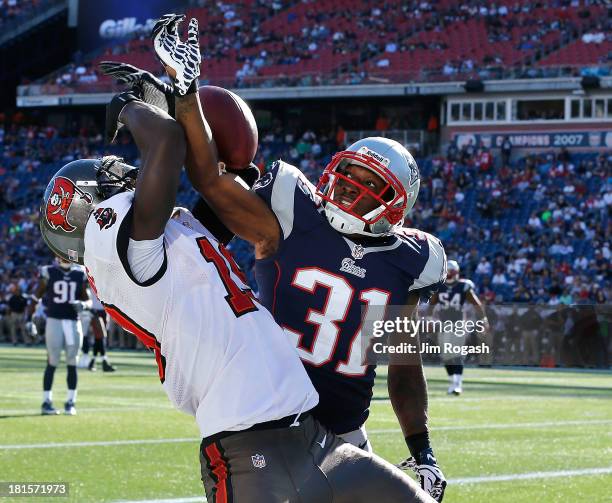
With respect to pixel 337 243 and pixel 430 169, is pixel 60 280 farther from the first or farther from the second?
pixel 430 169

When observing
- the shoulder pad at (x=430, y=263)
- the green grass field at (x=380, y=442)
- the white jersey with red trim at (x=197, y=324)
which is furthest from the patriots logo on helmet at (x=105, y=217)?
the green grass field at (x=380, y=442)

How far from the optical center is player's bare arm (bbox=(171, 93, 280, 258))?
320cm

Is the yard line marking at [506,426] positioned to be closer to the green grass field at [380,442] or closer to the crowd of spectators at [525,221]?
the green grass field at [380,442]

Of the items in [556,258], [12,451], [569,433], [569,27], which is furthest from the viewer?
[569,27]

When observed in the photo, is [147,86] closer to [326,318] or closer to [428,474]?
[326,318]

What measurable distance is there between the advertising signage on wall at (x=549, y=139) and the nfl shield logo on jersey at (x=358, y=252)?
2704 centimetres

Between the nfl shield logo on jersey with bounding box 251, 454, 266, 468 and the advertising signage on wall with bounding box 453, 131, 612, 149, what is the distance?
27.7 metres

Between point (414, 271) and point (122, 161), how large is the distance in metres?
0.98

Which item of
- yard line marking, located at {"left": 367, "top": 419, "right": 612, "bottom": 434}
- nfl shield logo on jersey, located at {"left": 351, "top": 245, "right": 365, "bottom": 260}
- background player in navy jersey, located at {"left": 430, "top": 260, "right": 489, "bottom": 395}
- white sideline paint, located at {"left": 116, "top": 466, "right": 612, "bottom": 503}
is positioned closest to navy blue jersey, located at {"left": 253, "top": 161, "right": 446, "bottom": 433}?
nfl shield logo on jersey, located at {"left": 351, "top": 245, "right": 365, "bottom": 260}

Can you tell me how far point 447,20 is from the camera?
34.4m

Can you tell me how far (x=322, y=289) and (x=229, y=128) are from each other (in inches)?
22.3

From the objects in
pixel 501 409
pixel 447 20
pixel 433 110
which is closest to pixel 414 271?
pixel 501 409

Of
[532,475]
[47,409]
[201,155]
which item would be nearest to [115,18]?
[47,409]

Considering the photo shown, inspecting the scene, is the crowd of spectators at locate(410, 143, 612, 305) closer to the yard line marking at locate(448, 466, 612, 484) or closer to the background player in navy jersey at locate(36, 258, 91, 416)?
the background player in navy jersey at locate(36, 258, 91, 416)
